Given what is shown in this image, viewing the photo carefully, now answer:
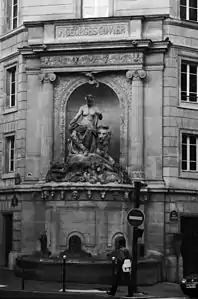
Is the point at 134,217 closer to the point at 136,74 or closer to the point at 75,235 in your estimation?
the point at 75,235

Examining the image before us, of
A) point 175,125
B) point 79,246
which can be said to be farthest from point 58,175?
point 175,125

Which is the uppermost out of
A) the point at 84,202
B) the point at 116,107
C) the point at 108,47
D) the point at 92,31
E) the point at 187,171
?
the point at 92,31

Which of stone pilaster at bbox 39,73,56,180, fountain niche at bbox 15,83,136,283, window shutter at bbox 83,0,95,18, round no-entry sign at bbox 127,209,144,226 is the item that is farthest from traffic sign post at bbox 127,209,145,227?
window shutter at bbox 83,0,95,18

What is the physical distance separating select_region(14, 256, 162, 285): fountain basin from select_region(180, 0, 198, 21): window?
11482 millimetres

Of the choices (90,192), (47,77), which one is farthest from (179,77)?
(90,192)

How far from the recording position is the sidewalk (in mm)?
27516

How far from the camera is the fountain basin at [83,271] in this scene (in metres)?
30.9

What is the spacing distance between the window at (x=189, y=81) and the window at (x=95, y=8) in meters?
4.37

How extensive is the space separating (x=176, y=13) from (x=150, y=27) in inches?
59.2

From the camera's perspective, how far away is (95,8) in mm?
35625

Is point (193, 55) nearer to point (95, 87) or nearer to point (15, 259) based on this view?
point (95, 87)

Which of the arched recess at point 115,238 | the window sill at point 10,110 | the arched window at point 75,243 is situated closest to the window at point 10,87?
the window sill at point 10,110

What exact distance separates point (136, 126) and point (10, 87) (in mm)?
7274

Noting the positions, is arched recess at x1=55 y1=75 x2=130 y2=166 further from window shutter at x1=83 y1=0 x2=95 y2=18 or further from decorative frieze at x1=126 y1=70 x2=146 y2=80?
window shutter at x1=83 y1=0 x2=95 y2=18
